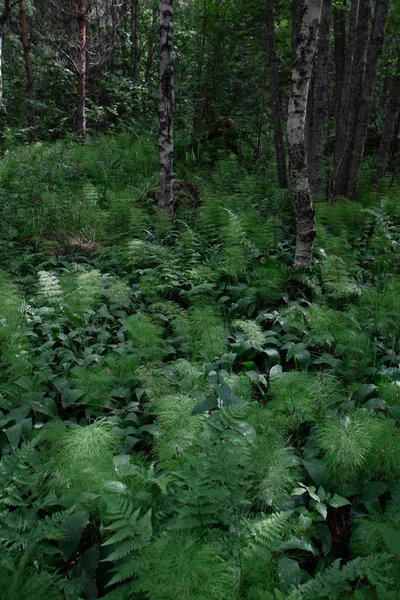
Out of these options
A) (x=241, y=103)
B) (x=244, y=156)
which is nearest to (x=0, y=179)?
(x=244, y=156)

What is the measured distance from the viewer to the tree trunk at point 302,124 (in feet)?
12.9

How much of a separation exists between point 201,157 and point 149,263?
622 cm

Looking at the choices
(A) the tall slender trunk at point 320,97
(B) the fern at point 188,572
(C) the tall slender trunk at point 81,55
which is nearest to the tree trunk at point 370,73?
(A) the tall slender trunk at point 320,97

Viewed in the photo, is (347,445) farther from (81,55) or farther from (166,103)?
(81,55)

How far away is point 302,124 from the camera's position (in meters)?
4.19

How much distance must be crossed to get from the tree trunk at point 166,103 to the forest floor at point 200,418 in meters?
0.99

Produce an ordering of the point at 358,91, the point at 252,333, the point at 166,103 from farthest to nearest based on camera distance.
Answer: the point at 358,91 < the point at 166,103 < the point at 252,333

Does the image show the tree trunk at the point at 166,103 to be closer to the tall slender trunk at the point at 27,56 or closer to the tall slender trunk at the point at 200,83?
the tall slender trunk at the point at 200,83

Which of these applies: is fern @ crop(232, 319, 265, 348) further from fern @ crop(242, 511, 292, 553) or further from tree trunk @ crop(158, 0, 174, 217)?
tree trunk @ crop(158, 0, 174, 217)

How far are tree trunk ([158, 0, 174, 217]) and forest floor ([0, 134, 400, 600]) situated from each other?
99 cm

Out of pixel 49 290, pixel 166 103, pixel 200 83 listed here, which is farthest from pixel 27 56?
pixel 49 290

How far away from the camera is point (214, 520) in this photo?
1779 millimetres

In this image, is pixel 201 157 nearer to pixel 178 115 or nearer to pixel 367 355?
pixel 178 115

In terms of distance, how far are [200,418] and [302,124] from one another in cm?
331
